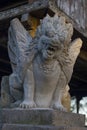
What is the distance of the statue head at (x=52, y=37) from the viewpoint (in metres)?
3.95

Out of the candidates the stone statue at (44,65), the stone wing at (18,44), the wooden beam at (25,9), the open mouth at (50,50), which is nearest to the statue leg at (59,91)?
the stone statue at (44,65)

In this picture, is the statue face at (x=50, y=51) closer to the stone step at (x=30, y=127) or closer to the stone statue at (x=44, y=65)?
the stone statue at (x=44, y=65)

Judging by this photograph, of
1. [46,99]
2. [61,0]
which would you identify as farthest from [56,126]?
[61,0]

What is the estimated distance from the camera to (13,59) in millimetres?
4426

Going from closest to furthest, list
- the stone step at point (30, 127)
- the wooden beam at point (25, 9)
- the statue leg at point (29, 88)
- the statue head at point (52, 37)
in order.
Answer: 1. the stone step at point (30, 127)
2. the statue head at point (52, 37)
3. the statue leg at point (29, 88)
4. the wooden beam at point (25, 9)

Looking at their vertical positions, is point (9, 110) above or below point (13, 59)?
below

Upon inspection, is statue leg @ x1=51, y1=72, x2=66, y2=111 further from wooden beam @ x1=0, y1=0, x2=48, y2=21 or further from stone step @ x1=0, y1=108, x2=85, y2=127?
wooden beam @ x1=0, y1=0, x2=48, y2=21

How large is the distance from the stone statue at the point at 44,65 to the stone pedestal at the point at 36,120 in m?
0.14

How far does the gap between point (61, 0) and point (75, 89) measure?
6.63 metres

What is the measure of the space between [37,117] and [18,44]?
0.94m

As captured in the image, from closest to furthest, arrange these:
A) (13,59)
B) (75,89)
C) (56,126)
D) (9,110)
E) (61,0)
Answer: (56,126) < (9,110) < (13,59) < (61,0) < (75,89)

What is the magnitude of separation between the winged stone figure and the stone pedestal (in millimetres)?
135

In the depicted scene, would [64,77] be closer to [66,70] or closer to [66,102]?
[66,70]

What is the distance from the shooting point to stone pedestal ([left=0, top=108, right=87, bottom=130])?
375 cm
